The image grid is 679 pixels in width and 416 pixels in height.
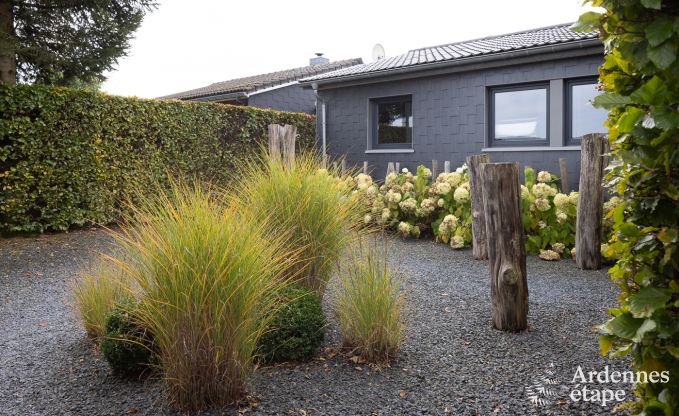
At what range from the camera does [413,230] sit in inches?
308

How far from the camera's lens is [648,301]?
135 cm

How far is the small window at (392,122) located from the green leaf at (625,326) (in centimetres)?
976

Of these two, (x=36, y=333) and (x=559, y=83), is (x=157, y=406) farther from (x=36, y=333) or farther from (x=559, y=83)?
(x=559, y=83)

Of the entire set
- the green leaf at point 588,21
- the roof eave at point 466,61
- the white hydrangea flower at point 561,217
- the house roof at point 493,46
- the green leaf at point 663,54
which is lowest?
the white hydrangea flower at point 561,217

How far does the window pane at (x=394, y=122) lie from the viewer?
36.6 feet

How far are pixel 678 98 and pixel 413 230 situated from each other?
655 centimetres

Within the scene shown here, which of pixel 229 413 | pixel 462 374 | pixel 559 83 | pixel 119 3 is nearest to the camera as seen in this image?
pixel 229 413

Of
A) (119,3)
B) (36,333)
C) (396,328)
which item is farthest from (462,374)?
(119,3)

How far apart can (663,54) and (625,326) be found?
726 mm

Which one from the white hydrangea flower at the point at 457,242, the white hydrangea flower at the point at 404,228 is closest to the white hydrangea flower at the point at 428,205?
the white hydrangea flower at the point at 404,228

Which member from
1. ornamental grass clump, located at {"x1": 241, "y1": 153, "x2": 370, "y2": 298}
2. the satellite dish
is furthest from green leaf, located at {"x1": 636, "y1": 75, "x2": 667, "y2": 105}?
the satellite dish

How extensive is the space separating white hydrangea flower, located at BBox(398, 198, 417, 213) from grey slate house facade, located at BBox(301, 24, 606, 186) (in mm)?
2557

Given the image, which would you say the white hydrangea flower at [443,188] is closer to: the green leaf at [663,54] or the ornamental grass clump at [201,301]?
the ornamental grass clump at [201,301]

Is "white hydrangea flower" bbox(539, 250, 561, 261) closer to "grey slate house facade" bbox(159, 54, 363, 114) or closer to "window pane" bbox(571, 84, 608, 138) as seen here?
"window pane" bbox(571, 84, 608, 138)
